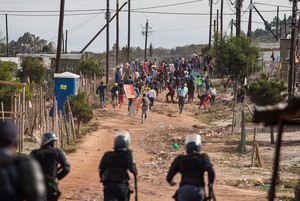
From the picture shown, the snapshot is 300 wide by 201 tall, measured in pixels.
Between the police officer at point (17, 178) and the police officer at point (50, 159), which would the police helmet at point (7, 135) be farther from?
the police officer at point (50, 159)

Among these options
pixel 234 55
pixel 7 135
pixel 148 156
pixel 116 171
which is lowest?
pixel 148 156

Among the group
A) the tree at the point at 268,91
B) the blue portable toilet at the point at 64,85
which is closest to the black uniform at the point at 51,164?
the tree at the point at 268,91

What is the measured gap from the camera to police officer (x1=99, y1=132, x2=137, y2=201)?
36.9ft

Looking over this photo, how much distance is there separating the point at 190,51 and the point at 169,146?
7248 cm

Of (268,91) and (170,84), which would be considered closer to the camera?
(268,91)

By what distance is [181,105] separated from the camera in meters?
38.8

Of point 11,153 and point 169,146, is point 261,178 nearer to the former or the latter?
point 169,146

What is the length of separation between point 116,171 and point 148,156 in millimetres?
13782

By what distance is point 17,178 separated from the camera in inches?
233

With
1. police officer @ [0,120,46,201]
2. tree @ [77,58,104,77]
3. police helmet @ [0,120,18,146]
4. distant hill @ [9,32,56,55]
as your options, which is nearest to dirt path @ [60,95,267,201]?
tree @ [77,58,104,77]

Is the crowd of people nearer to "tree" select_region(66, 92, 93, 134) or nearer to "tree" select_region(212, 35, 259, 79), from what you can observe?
"tree" select_region(212, 35, 259, 79)

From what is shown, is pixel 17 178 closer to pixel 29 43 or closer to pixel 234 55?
pixel 234 55

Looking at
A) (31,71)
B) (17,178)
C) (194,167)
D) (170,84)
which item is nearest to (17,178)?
(17,178)

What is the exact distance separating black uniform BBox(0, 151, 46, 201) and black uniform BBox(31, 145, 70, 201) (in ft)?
15.7
